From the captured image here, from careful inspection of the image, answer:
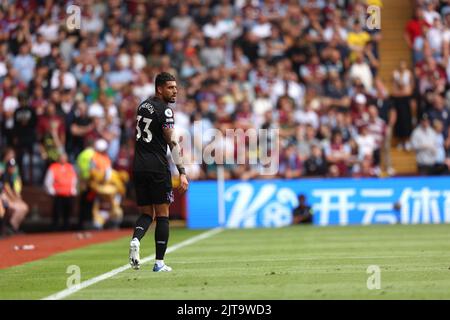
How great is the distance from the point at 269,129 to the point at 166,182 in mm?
13868

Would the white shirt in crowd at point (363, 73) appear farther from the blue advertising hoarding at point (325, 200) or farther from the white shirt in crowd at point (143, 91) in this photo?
the white shirt in crowd at point (143, 91)

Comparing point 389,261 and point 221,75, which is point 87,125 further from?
point 389,261

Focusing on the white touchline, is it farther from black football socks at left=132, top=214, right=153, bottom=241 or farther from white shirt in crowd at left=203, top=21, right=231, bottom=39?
white shirt in crowd at left=203, top=21, right=231, bottom=39

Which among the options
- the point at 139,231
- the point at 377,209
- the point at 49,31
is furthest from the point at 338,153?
the point at 139,231

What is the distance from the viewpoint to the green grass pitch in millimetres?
9602

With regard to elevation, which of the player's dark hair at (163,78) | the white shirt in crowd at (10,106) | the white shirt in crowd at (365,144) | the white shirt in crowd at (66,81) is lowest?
the white shirt in crowd at (365,144)

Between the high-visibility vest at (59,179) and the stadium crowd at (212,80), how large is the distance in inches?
2.1

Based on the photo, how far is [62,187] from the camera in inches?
992

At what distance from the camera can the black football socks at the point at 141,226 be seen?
39.6 feet

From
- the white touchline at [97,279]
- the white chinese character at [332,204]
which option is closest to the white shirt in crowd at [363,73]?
the white chinese character at [332,204]

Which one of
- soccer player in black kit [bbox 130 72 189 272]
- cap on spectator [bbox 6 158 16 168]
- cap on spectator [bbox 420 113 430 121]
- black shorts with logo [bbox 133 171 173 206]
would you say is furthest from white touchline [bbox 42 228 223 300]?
cap on spectator [bbox 420 113 430 121]

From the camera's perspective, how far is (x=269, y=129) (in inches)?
1019

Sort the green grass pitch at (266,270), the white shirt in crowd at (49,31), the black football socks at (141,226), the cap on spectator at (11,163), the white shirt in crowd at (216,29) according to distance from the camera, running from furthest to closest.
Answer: the white shirt in crowd at (216,29), the white shirt in crowd at (49,31), the cap on spectator at (11,163), the black football socks at (141,226), the green grass pitch at (266,270)
